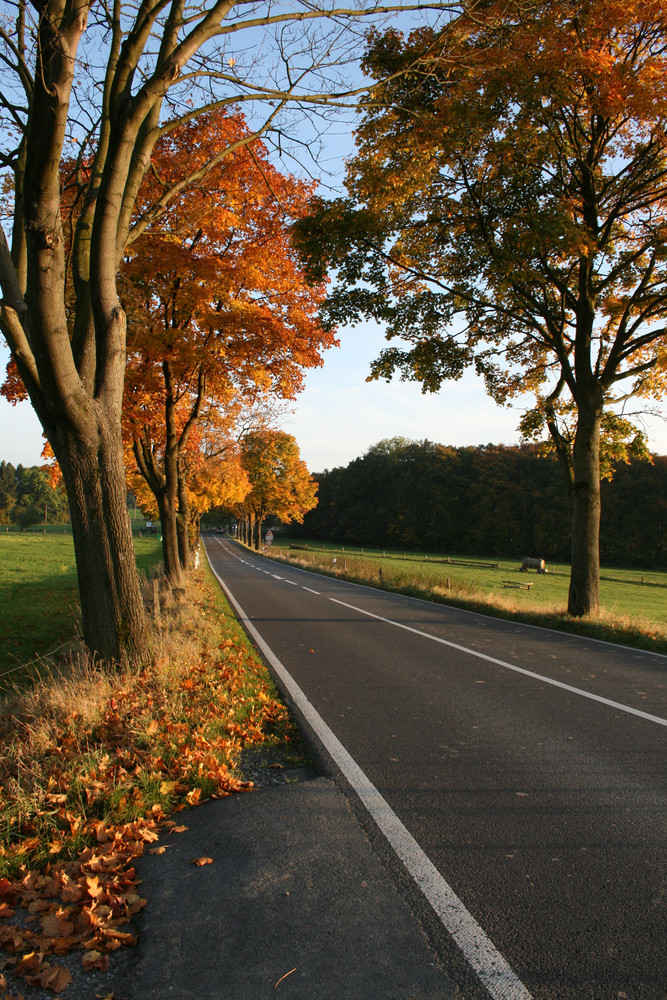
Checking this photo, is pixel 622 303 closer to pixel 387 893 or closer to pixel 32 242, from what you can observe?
pixel 32 242

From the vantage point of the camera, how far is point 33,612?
56.9 ft

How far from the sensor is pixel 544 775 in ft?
14.1

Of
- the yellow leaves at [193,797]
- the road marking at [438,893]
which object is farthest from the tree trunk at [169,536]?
the yellow leaves at [193,797]

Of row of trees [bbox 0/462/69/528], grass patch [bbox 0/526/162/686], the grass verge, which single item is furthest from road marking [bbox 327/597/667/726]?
row of trees [bbox 0/462/69/528]

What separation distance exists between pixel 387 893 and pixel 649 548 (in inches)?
2704

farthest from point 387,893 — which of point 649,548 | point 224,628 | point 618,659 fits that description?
point 649,548

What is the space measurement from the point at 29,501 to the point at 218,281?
134740mm

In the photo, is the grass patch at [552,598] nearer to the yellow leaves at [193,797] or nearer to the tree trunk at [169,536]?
the tree trunk at [169,536]

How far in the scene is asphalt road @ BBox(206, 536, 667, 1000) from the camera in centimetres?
252

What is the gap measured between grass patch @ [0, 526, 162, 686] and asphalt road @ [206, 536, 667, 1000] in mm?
3802

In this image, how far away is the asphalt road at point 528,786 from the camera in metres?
2.52

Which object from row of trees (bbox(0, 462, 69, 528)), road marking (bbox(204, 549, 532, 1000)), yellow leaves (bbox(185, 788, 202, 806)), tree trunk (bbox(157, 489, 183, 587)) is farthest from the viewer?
row of trees (bbox(0, 462, 69, 528))

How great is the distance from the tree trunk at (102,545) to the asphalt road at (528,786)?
223 cm

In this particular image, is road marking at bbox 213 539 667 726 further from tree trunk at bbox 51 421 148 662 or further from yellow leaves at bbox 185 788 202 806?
tree trunk at bbox 51 421 148 662
